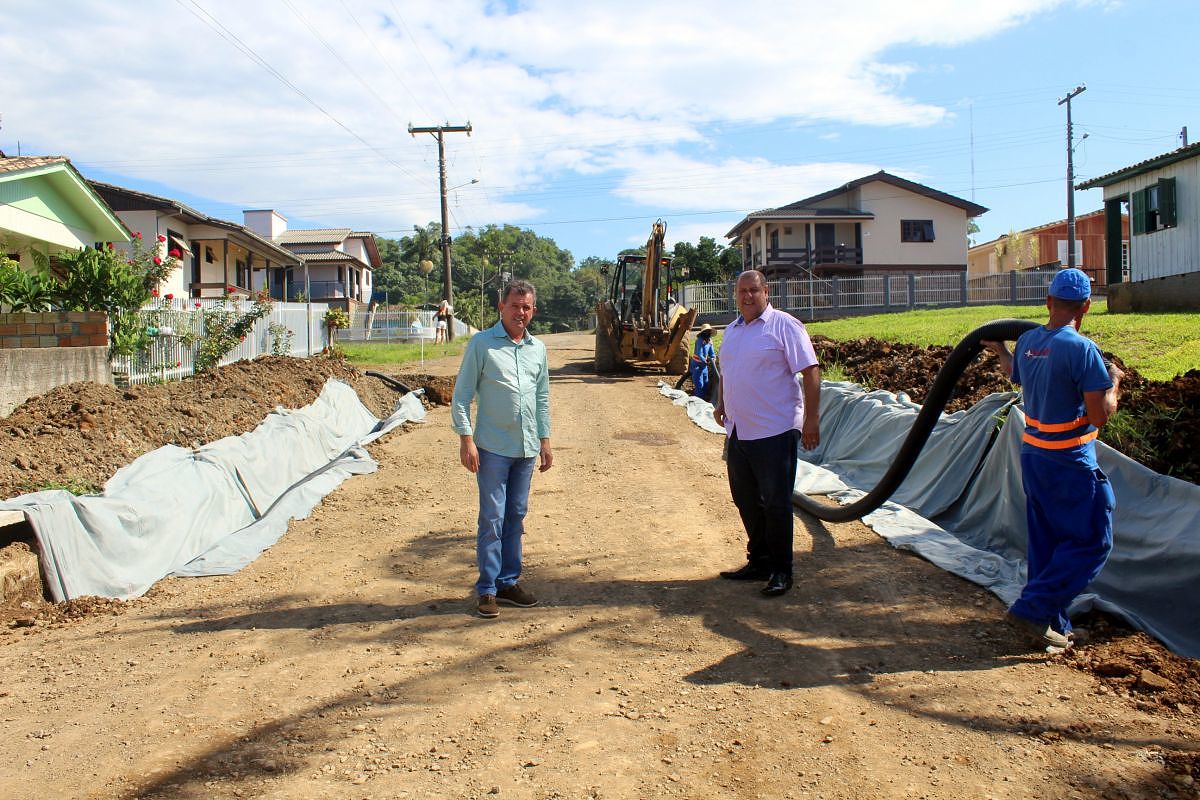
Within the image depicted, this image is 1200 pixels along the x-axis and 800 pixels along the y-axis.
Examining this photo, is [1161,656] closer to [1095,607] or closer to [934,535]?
[1095,607]

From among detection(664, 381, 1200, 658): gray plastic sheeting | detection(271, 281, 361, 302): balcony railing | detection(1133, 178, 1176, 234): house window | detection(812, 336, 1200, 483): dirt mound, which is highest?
detection(271, 281, 361, 302): balcony railing

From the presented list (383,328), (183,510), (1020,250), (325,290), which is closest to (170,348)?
(183,510)

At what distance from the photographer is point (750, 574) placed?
18.7ft

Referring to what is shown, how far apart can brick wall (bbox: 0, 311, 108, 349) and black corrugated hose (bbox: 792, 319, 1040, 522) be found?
838 cm

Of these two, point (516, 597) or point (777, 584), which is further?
point (777, 584)

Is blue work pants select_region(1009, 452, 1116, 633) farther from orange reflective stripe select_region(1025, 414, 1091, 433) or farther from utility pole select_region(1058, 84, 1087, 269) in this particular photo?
utility pole select_region(1058, 84, 1087, 269)

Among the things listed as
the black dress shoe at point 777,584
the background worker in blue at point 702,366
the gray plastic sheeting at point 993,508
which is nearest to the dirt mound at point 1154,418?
the gray plastic sheeting at point 993,508

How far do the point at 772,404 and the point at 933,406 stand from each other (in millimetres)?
1394

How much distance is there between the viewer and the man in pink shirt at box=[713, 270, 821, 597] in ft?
17.6

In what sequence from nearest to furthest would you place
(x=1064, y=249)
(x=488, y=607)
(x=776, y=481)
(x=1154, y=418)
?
(x=488, y=607)
(x=776, y=481)
(x=1154, y=418)
(x=1064, y=249)

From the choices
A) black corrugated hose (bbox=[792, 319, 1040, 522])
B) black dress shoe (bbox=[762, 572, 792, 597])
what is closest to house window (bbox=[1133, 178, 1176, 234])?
black corrugated hose (bbox=[792, 319, 1040, 522])

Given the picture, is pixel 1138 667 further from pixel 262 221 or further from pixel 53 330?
pixel 262 221

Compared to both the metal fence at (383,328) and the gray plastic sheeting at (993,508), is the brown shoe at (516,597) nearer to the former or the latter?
the gray plastic sheeting at (993,508)

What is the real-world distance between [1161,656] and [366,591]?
4375 millimetres
